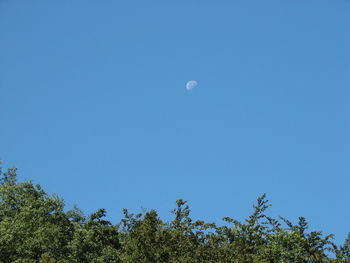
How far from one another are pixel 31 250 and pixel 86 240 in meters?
5.13

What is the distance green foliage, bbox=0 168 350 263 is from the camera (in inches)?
1686

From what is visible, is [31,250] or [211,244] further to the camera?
[211,244]

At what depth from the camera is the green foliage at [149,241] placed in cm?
4281

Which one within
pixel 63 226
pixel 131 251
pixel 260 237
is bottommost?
pixel 131 251

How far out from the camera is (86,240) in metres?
50.6

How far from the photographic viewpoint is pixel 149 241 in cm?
4256

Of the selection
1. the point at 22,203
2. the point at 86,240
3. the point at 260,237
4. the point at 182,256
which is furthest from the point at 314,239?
the point at 22,203

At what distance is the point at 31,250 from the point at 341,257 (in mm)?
27076

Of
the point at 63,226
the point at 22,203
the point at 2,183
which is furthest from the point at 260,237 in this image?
the point at 2,183

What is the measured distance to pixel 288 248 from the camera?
4769cm

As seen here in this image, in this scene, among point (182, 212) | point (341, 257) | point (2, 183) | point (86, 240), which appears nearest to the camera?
point (341, 257)

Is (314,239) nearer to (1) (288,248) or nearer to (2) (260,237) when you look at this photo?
(1) (288,248)

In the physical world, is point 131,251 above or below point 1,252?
above

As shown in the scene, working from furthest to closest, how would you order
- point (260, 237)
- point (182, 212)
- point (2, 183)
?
point (2, 183) → point (182, 212) → point (260, 237)
